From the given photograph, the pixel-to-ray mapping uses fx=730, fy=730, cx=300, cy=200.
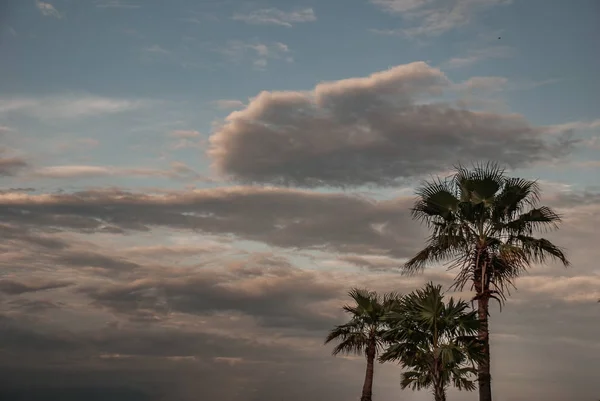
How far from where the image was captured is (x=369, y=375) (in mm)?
45719

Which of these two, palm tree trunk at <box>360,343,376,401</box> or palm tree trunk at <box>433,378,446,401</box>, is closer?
palm tree trunk at <box>433,378,446,401</box>

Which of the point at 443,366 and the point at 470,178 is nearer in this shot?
the point at 443,366

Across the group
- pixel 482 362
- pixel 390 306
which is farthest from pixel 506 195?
pixel 390 306

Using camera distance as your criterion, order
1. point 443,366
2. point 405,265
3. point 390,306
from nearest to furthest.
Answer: point 443,366
point 405,265
point 390,306

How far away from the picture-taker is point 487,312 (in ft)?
112

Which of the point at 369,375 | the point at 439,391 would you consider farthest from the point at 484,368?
the point at 369,375

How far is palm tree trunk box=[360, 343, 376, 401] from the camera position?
45.4 meters

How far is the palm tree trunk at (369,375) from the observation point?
45375mm

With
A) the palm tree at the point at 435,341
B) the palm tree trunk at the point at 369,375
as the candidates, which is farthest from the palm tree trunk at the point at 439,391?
the palm tree trunk at the point at 369,375

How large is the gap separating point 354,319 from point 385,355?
12.5 metres

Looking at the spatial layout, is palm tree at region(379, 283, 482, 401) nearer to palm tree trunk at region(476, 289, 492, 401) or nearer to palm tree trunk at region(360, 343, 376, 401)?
palm tree trunk at region(476, 289, 492, 401)

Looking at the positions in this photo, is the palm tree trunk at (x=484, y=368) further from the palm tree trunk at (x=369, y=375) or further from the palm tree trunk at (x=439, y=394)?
the palm tree trunk at (x=369, y=375)

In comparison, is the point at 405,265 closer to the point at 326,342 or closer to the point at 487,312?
the point at 487,312

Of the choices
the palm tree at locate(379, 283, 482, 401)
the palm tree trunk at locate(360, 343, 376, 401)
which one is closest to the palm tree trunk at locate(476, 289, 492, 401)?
the palm tree at locate(379, 283, 482, 401)
